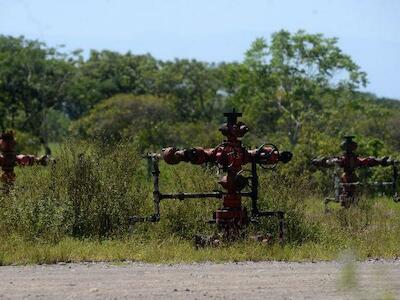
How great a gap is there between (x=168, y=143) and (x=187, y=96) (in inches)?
940

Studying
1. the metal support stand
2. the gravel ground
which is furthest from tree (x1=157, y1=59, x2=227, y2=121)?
→ the gravel ground

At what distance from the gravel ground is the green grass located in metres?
0.77

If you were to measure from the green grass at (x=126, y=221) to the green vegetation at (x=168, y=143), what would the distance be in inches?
1.1

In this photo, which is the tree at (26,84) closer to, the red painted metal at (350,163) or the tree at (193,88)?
the tree at (193,88)

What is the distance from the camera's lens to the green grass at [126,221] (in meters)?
11.9

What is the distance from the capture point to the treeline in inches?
2084

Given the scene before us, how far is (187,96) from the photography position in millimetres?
75875

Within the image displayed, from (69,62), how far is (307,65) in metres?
25.6

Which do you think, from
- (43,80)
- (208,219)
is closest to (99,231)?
(208,219)

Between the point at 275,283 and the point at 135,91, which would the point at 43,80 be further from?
the point at 275,283

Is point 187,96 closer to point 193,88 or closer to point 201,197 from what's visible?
point 193,88

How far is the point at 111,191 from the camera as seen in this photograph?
49.3 ft

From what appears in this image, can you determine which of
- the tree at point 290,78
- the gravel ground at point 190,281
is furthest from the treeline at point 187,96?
the gravel ground at point 190,281

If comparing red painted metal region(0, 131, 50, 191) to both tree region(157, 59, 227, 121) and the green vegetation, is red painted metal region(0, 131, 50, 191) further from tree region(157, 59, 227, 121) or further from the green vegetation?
tree region(157, 59, 227, 121)
